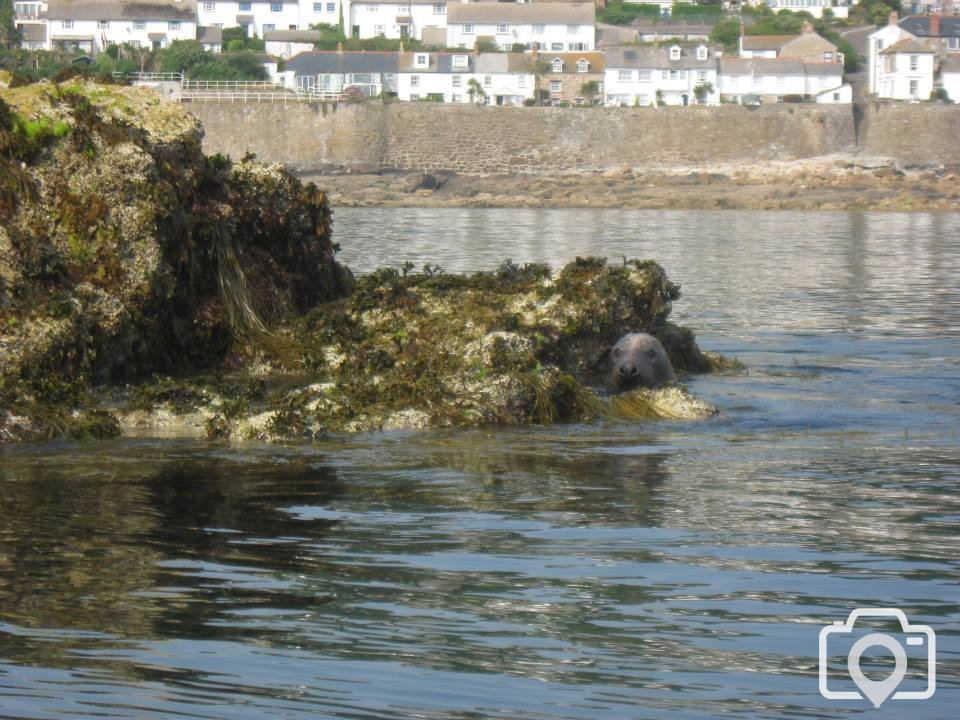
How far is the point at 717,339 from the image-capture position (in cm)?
1956

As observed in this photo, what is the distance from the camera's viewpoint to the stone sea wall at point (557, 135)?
87250 millimetres

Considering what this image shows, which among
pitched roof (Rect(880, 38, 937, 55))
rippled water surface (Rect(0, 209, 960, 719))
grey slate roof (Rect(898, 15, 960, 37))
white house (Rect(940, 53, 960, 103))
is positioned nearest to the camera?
rippled water surface (Rect(0, 209, 960, 719))

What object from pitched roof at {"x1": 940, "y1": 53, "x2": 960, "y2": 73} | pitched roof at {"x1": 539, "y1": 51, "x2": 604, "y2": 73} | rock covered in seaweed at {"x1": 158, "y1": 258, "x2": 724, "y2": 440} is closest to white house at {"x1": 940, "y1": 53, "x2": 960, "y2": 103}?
pitched roof at {"x1": 940, "y1": 53, "x2": 960, "y2": 73}

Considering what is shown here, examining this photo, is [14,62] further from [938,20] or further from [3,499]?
[3,499]

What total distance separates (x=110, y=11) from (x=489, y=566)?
130m

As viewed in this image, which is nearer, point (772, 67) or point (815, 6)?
point (772, 67)

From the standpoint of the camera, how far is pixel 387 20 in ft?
464

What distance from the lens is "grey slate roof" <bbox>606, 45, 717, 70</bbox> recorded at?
105 m

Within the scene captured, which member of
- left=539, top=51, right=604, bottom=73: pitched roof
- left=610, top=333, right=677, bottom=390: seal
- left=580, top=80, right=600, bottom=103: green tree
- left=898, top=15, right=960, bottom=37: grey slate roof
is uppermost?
left=898, top=15, right=960, bottom=37: grey slate roof

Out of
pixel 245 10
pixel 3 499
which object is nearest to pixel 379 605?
pixel 3 499

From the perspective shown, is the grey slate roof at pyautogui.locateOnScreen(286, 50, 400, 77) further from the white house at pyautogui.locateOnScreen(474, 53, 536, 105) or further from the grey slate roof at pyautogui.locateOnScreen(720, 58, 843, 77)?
the grey slate roof at pyautogui.locateOnScreen(720, 58, 843, 77)

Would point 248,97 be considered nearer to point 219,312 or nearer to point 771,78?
point 771,78

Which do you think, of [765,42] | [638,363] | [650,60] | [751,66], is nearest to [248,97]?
[650,60]

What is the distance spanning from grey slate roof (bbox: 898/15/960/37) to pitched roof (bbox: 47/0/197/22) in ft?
199
